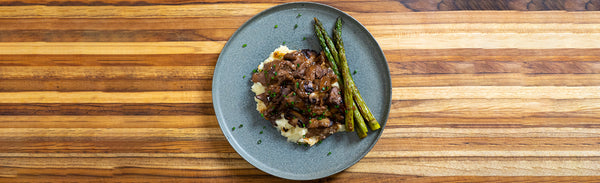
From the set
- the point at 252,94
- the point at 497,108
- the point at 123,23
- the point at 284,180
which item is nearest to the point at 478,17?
the point at 497,108

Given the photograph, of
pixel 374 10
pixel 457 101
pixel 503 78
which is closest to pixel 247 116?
pixel 374 10

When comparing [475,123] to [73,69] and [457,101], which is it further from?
[73,69]

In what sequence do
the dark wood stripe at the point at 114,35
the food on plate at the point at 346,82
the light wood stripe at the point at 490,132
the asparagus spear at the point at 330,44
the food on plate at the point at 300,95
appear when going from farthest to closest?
1. the dark wood stripe at the point at 114,35
2. the light wood stripe at the point at 490,132
3. the asparagus spear at the point at 330,44
4. the food on plate at the point at 346,82
5. the food on plate at the point at 300,95

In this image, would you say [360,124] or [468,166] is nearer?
[360,124]

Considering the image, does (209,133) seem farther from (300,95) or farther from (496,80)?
(496,80)

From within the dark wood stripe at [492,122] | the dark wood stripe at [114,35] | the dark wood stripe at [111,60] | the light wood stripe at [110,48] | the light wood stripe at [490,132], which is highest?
the dark wood stripe at [114,35]

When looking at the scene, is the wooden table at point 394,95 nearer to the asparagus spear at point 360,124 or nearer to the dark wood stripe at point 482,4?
the dark wood stripe at point 482,4

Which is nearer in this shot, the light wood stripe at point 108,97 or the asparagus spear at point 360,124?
the asparagus spear at point 360,124

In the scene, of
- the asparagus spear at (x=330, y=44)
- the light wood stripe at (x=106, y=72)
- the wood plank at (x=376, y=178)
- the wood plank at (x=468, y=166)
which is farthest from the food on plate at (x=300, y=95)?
the light wood stripe at (x=106, y=72)
